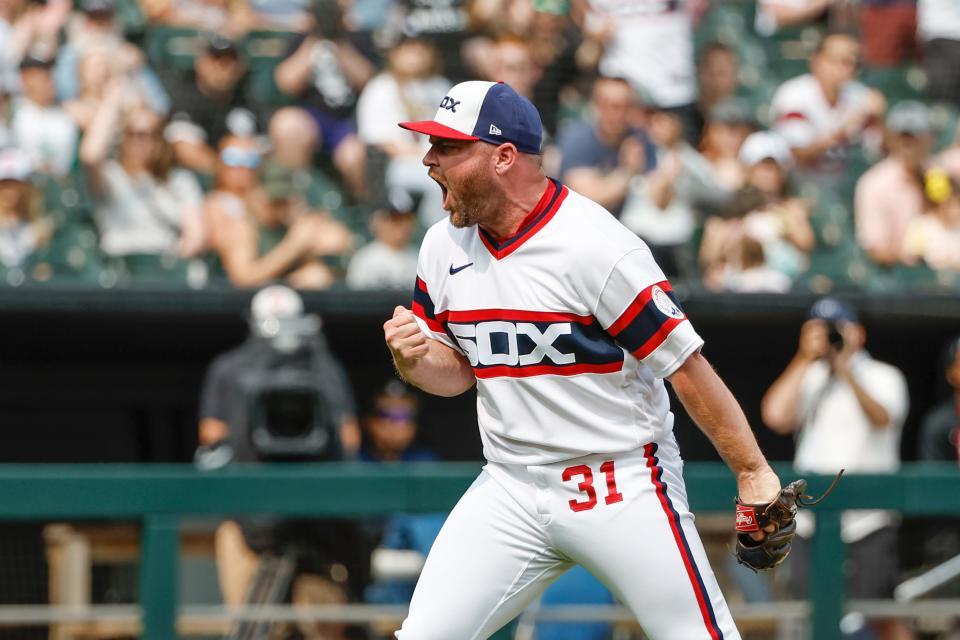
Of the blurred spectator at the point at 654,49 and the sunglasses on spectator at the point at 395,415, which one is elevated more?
the blurred spectator at the point at 654,49

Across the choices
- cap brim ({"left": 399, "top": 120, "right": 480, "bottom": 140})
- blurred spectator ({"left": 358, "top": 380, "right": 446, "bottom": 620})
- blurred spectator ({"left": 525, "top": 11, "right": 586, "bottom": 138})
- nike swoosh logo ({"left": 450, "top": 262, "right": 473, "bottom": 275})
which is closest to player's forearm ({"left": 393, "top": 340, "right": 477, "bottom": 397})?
nike swoosh logo ({"left": 450, "top": 262, "right": 473, "bottom": 275})

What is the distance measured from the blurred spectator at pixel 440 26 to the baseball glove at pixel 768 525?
568 cm

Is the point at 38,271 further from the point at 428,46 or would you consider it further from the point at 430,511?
the point at 430,511

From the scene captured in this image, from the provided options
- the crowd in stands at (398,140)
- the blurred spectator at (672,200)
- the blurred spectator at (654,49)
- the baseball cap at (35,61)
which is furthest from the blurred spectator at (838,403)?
the baseball cap at (35,61)

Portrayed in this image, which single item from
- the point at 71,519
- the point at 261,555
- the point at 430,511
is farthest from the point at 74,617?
the point at 430,511

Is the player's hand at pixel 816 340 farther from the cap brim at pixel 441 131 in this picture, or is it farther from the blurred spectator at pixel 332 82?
the cap brim at pixel 441 131

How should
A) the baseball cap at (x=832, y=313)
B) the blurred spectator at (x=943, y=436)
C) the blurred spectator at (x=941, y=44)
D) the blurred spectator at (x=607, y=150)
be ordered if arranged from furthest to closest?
the blurred spectator at (x=941, y=44)
the blurred spectator at (x=607, y=150)
the baseball cap at (x=832, y=313)
the blurred spectator at (x=943, y=436)

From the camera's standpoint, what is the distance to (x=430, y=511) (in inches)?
196

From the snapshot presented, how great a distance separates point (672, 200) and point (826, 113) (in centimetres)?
162

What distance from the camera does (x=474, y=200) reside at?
368cm

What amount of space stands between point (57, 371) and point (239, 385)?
1653 mm

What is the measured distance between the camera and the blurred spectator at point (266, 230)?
7512mm

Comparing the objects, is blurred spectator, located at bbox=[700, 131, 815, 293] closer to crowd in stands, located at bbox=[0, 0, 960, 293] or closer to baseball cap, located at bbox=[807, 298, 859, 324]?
crowd in stands, located at bbox=[0, 0, 960, 293]

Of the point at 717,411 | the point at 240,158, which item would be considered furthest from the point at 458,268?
the point at 240,158
